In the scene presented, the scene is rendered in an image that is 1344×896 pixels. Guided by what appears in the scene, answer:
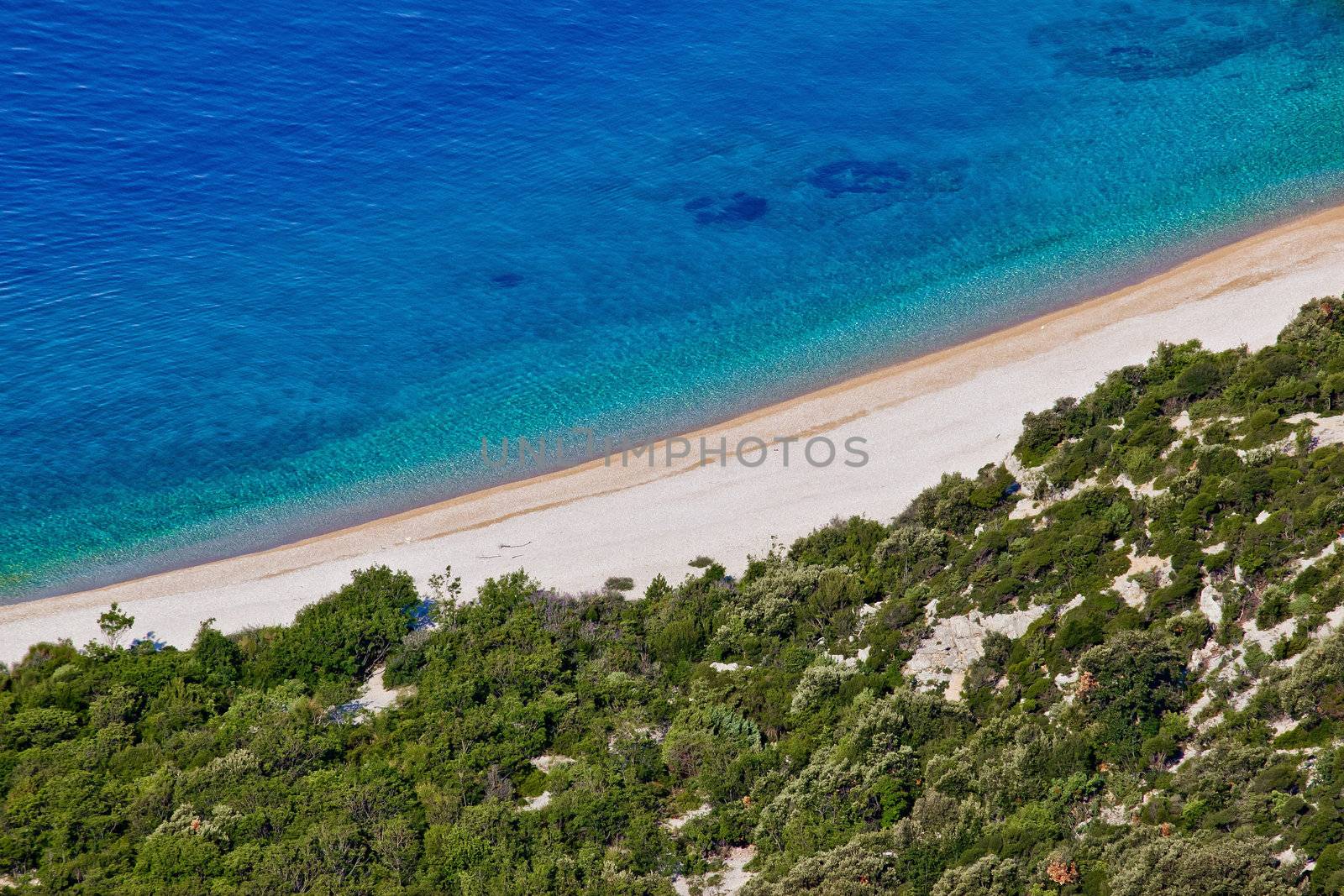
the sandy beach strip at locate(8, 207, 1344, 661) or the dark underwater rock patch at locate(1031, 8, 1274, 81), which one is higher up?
the dark underwater rock patch at locate(1031, 8, 1274, 81)

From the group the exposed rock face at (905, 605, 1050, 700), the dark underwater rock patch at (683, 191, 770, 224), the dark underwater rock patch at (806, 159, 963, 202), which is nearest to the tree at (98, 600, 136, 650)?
the exposed rock face at (905, 605, 1050, 700)

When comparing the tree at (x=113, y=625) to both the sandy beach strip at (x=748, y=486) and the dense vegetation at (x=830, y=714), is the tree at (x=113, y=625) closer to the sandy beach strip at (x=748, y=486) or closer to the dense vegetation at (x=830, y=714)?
the dense vegetation at (x=830, y=714)

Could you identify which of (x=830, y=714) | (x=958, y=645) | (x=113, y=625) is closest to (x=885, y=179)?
(x=958, y=645)

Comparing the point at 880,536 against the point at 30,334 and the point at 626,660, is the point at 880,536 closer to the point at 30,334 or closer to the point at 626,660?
the point at 626,660

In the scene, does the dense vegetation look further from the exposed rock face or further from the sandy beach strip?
the sandy beach strip

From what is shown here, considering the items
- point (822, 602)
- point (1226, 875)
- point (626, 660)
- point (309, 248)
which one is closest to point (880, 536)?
point (822, 602)

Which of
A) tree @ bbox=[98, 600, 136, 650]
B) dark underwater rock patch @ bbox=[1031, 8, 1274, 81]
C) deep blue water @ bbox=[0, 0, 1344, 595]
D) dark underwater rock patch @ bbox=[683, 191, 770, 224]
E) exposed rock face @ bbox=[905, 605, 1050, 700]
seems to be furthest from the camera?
dark underwater rock patch @ bbox=[1031, 8, 1274, 81]
